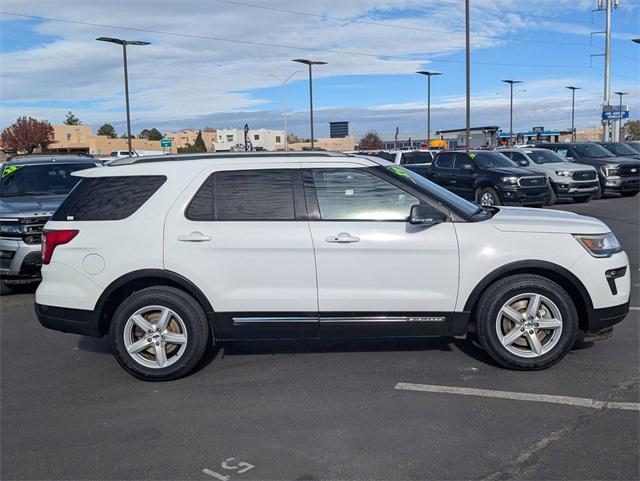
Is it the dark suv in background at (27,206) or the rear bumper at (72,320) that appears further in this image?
the dark suv in background at (27,206)

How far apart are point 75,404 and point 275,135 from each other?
8410cm

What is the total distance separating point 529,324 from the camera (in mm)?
5176

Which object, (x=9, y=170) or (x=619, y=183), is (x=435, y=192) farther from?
(x=619, y=183)

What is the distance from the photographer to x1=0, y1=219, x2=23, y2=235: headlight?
844 centimetres

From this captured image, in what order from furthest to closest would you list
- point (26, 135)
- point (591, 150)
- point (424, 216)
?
point (26, 135) < point (591, 150) < point (424, 216)

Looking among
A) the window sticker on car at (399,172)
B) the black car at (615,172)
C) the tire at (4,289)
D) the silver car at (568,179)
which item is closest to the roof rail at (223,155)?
the window sticker on car at (399,172)

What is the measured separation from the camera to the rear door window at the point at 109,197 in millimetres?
5371

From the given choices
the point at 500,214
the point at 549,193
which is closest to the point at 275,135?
the point at 549,193

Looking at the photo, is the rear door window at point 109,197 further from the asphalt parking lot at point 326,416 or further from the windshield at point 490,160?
the windshield at point 490,160

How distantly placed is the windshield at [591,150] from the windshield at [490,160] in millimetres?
5086

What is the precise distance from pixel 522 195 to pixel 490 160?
1911mm

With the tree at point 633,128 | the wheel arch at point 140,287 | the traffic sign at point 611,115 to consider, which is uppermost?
the tree at point 633,128

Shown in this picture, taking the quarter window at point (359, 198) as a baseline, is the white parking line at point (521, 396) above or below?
below

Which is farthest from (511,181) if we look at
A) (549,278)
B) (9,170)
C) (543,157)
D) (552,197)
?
(549,278)
